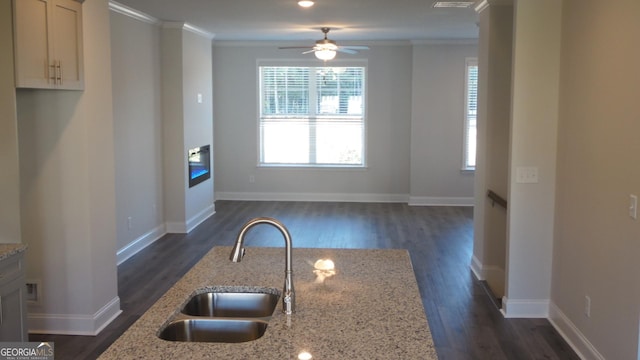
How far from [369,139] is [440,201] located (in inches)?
61.6

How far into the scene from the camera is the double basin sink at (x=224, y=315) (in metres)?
2.19

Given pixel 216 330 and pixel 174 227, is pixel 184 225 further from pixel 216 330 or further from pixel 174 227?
pixel 216 330

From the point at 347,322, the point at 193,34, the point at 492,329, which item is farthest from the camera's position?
the point at 193,34

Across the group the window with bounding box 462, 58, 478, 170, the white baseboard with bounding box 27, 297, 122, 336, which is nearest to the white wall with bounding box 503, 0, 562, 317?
the white baseboard with bounding box 27, 297, 122, 336

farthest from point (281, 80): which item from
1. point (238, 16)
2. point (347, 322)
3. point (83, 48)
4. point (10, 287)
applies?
point (347, 322)

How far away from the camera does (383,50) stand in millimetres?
9781

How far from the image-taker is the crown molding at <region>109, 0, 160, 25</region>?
5.99 meters

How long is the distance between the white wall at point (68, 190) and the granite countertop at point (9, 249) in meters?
0.84

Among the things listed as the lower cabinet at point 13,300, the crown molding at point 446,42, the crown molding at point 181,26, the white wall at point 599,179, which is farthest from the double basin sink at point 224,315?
the crown molding at point 446,42

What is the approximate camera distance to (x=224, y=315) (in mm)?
2484

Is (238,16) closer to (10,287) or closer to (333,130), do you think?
(333,130)

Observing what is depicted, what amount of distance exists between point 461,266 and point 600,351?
2.56m

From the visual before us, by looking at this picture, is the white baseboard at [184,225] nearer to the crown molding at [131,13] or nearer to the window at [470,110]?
the crown molding at [131,13]

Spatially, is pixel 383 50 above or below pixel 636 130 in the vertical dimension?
above
